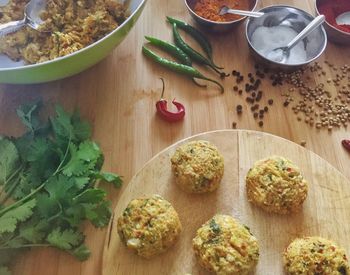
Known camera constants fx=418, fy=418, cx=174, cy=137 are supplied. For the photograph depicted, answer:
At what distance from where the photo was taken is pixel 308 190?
6.61ft

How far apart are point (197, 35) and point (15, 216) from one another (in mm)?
1523

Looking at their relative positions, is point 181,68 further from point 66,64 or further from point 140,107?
point 66,64

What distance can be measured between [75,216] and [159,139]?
0.65 meters

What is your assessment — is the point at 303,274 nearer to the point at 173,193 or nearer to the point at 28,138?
the point at 173,193

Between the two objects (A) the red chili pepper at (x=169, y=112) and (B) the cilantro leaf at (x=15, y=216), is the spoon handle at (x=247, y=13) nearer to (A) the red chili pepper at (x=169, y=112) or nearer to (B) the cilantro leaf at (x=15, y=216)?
(A) the red chili pepper at (x=169, y=112)

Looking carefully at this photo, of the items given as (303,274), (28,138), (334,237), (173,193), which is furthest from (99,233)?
(334,237)

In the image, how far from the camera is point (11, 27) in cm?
221

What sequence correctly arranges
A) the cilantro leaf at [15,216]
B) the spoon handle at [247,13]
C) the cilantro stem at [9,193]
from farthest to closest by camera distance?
the spoon handle at [247,13]
the cilantro stem at [9,193]
the cilantro leaf at [15,216]

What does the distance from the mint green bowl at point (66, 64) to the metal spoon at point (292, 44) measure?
862 millimetres

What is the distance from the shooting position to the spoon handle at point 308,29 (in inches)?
95.4

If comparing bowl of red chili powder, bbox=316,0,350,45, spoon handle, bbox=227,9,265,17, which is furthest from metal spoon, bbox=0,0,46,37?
bowl of red chili powder, bbox=316,0,350,45

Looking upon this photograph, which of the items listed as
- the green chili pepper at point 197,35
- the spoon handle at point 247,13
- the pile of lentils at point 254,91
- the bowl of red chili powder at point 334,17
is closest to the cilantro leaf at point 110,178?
the pile of lentils at point 254,91

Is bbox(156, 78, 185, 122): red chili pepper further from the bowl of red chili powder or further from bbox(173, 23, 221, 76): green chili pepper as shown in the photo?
the bowl of red chili powder

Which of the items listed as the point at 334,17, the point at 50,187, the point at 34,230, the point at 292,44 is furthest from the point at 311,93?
the point at 34,230
